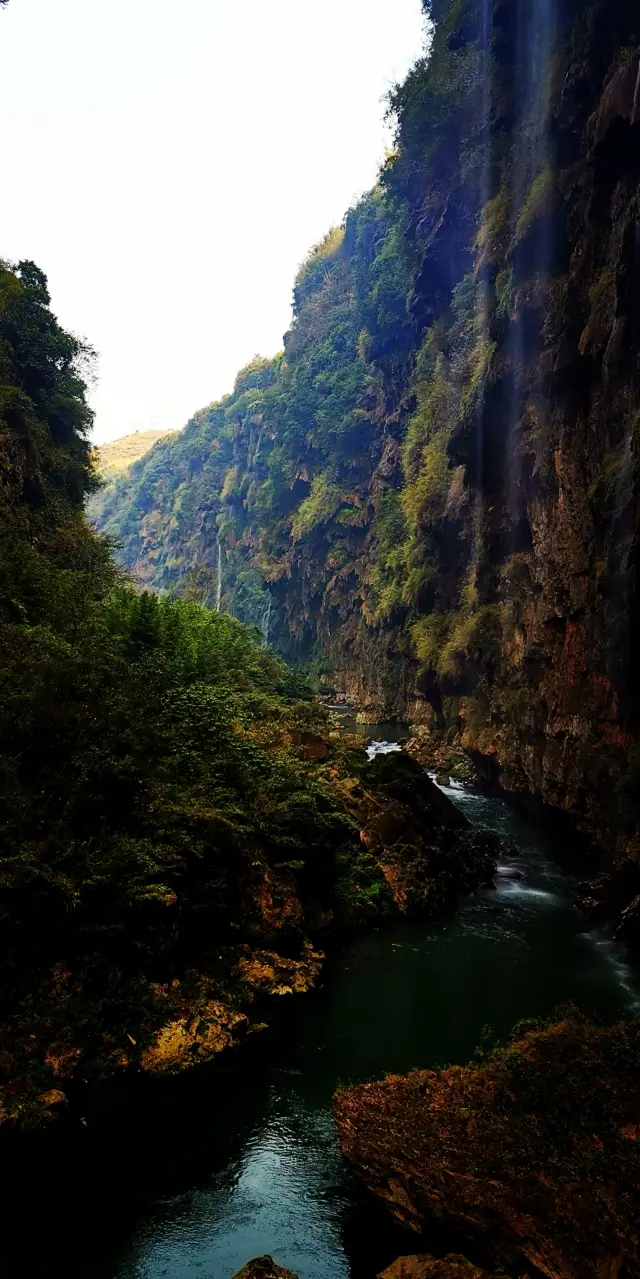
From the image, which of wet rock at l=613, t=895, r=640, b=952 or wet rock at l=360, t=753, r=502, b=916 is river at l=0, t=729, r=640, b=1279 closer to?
wet rock at l=613, t=895, r=640, b=952

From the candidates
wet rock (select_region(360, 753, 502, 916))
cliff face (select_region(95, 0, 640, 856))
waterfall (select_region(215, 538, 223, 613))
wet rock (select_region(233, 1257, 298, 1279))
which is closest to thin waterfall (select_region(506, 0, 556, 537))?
cliff face (select_region(95, 0, 640, 856))

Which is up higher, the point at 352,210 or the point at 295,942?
the point at 352,210

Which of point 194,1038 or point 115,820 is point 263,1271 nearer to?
point 194,1038

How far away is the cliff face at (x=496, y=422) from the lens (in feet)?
51.9

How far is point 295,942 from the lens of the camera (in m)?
13.5

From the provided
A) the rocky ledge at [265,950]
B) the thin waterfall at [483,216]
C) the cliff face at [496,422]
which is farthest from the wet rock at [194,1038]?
the thin waterfall at [483,216]

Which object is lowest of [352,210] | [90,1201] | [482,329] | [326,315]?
[90,1201]

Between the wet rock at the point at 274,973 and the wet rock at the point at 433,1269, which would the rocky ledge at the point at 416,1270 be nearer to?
the wet rock at the point at 433,1269

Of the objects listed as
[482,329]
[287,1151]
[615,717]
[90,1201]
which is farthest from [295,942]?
[482,329]

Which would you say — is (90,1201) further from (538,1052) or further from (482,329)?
(482,329)

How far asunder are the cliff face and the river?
3.69 m

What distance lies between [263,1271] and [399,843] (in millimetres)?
12126

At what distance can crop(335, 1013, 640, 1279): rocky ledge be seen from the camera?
588cm

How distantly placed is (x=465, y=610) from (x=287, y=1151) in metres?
24.6
